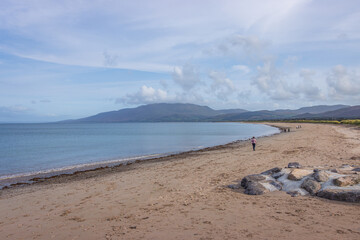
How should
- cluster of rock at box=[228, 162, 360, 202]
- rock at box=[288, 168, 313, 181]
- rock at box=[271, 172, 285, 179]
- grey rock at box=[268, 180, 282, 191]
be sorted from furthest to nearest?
1. rock at box=[271, 172, 285, 179]
2. rock at box=[288, 168, 313, 181]
3. grey rock at box=[268, 180, 282, 191]
4. cluster of rock at box=[228, 162, 360, 202]

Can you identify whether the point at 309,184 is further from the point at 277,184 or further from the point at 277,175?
the point at 277,175

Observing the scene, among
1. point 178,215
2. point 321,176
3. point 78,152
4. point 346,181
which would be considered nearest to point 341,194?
point 346,181

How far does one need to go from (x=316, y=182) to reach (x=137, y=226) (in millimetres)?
6634

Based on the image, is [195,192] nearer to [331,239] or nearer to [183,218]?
[183,218]

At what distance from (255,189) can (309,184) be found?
194cm

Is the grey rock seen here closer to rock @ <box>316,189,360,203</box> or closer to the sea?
rock @ <box>316,189,360,203</box>

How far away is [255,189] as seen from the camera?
953 centimetres

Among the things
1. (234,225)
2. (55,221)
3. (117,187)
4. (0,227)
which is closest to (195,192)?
Result: (234,225)

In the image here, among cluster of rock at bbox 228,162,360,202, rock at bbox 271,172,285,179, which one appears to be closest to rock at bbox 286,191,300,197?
cluster of rock at bbox 228,162,360,202

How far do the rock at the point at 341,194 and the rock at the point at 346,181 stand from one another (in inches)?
20.3

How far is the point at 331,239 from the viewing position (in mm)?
5742

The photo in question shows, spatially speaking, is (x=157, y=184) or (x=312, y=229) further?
(x=157, y=184)

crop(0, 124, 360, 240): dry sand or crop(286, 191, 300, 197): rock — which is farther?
crop(286, 191, 300, 197): rock

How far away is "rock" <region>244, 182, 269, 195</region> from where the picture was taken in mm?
9391
